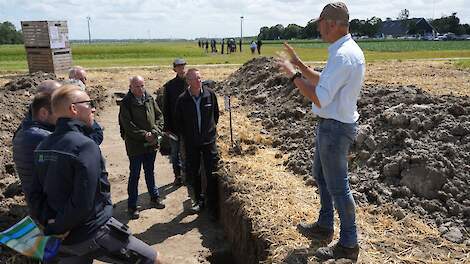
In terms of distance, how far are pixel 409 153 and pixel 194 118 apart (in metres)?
3.12

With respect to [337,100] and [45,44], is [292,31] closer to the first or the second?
[45,44]

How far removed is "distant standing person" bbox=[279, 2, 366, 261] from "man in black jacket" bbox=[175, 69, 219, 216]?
2.60 metres

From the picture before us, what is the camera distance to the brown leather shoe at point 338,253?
A: 4.29 m

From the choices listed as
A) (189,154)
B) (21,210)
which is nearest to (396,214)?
(189,154)

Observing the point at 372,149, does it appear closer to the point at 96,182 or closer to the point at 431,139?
the point at 431,139

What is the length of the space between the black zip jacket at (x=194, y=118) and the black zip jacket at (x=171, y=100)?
52cm

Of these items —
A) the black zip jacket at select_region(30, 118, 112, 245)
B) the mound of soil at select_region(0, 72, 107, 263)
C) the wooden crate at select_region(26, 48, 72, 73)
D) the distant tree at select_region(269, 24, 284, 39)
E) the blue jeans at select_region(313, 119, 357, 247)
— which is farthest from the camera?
the distant tree at select_region(269, 24, 284, 39)

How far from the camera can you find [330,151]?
4023 mm

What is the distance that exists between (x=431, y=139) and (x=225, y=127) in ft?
17.4

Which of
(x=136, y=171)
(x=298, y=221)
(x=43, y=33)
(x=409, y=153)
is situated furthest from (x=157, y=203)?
(x=43, y=33)

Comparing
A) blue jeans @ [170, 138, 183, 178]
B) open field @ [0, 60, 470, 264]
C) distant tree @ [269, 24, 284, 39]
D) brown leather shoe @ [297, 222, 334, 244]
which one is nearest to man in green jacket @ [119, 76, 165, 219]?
A: open field @ [0, 60, 470, 264]

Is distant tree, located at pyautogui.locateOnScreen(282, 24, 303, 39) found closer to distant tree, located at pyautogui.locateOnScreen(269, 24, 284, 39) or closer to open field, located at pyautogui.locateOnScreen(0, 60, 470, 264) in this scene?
distant tree, located at pyautogui.locateOnScreen(269, 24, 284, 39)

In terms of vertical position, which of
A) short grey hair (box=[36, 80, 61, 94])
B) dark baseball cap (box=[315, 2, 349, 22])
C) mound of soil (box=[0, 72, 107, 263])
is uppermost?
dark baseball cap (box=[315, 2, 349, 22])

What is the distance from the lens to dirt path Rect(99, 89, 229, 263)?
628 centimetres
